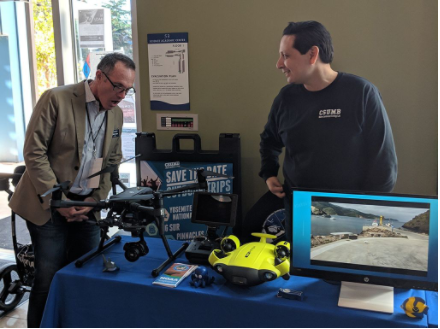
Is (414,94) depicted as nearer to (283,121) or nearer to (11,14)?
(283,121)

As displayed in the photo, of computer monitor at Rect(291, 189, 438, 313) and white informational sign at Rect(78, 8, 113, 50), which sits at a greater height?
white informational sign at Rect(78, 8, 113, 50)

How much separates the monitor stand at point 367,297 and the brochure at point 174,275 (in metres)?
0.56

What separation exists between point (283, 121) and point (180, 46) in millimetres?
1069

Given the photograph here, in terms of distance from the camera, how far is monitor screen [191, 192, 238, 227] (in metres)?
1.64

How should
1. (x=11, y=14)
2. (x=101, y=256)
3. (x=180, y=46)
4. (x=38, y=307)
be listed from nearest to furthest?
(x=101, y=256), (x=38, y=307), (x=180, y=46), (x=11, y=14)

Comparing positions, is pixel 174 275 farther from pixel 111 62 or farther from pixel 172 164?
pixel 172 164

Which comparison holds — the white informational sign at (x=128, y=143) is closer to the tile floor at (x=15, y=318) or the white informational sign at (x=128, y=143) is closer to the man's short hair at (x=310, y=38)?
the tile floor at (x=15, y=318)

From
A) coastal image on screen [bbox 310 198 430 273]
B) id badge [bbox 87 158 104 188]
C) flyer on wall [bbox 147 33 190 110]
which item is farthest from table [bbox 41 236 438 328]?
flyer on wall [bbox 147 33 190 110]

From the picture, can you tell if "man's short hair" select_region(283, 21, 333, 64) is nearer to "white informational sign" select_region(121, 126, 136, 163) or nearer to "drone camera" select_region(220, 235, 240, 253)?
"drone camera" select_region(220, 235, 240, 253)

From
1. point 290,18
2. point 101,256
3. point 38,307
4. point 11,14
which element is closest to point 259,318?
point 101,256

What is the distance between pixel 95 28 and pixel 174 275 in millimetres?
2374

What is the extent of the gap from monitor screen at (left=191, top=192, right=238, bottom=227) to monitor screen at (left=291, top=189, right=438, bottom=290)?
33 cm

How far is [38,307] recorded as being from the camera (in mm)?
1938

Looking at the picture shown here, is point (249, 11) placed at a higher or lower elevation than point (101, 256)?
higher
